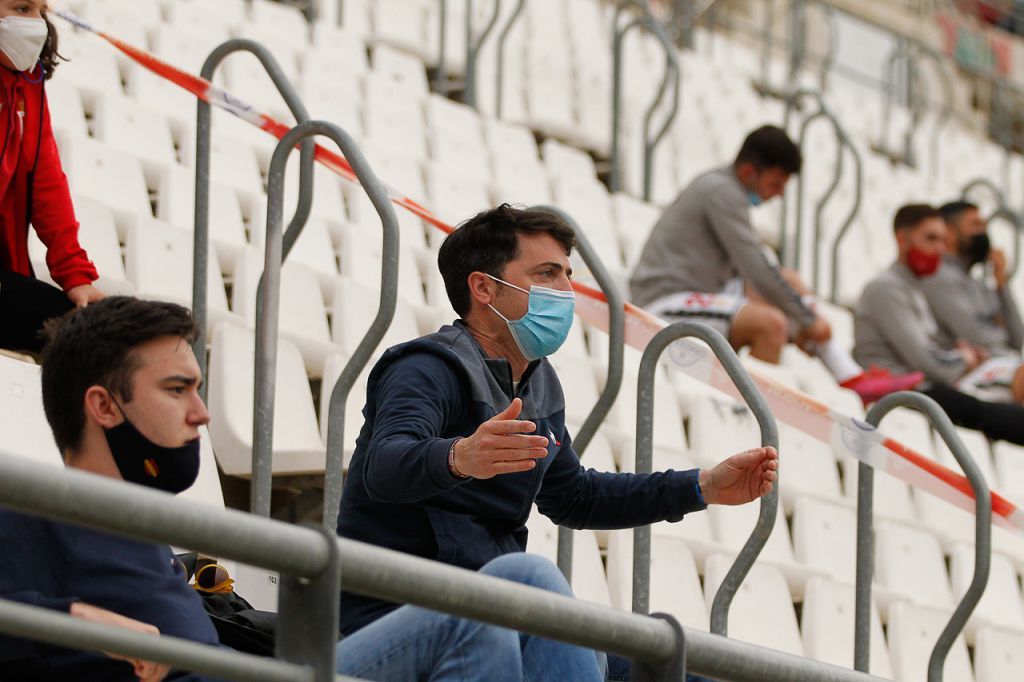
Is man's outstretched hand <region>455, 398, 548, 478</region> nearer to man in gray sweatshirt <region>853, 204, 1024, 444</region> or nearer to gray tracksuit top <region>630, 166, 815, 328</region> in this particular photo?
gray tracksuit top <region>630, 166, 815, 328</region>

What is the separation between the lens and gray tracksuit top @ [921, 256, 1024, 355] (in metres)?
6.73

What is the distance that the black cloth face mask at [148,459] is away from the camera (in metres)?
2.24

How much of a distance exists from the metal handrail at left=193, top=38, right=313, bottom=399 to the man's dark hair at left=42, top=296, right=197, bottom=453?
123 centimetres

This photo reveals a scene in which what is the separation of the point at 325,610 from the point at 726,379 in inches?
86.3

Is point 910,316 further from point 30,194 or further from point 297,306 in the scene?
point 30,194

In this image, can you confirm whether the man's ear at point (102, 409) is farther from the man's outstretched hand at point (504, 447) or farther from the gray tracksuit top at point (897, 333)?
the gray tracksuit top at point (897, 333)

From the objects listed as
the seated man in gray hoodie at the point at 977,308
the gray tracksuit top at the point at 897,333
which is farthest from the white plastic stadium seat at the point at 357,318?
the seated man in gray hoodie at the point at 977,308

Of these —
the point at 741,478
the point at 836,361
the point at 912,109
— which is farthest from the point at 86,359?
the point at 912,109

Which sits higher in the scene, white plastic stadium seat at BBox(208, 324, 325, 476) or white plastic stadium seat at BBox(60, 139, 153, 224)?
white plastic stadium seat at BBox(60, 139, 153, 224)

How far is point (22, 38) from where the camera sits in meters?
3.52

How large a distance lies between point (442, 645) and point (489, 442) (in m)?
0.27

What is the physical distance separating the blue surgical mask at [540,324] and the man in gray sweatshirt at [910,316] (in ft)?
11.5

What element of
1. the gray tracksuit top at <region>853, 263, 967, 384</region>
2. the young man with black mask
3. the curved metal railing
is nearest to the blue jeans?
the young man with black mask

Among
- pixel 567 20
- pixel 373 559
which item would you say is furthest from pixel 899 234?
pixel 373 559
